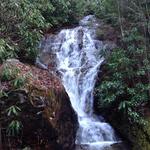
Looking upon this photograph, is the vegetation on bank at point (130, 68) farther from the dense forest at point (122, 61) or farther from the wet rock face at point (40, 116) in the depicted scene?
the wet rock face at point (40, 116)

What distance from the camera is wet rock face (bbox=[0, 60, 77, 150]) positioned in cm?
866

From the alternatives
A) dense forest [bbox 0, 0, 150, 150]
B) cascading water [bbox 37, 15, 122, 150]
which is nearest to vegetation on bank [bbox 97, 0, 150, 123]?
dense forest [bbox 0, 0, 150, 150]

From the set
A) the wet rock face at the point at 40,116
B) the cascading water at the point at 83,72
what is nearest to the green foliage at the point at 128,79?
the cascading water at the point at 83,72

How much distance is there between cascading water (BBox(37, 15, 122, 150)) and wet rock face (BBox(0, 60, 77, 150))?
1123 mm

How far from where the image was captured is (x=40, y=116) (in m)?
8.82

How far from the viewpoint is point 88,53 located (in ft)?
45.5

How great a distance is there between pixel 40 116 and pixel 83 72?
4.49 m

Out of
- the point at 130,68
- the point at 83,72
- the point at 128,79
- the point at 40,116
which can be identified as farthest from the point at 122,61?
the point at 40,116

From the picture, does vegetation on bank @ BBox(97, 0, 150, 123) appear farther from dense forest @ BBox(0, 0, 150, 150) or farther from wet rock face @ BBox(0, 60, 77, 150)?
wet rock face @ BBox(0, 60, 77, 150)

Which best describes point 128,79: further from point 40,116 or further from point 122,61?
point 40,116

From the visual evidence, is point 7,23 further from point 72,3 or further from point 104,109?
point 72,3

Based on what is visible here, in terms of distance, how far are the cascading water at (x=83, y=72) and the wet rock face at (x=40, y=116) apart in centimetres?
112

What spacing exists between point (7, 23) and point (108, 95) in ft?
15.4

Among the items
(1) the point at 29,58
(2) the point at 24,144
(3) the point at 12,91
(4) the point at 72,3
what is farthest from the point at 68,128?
(4) the point at 72,3
